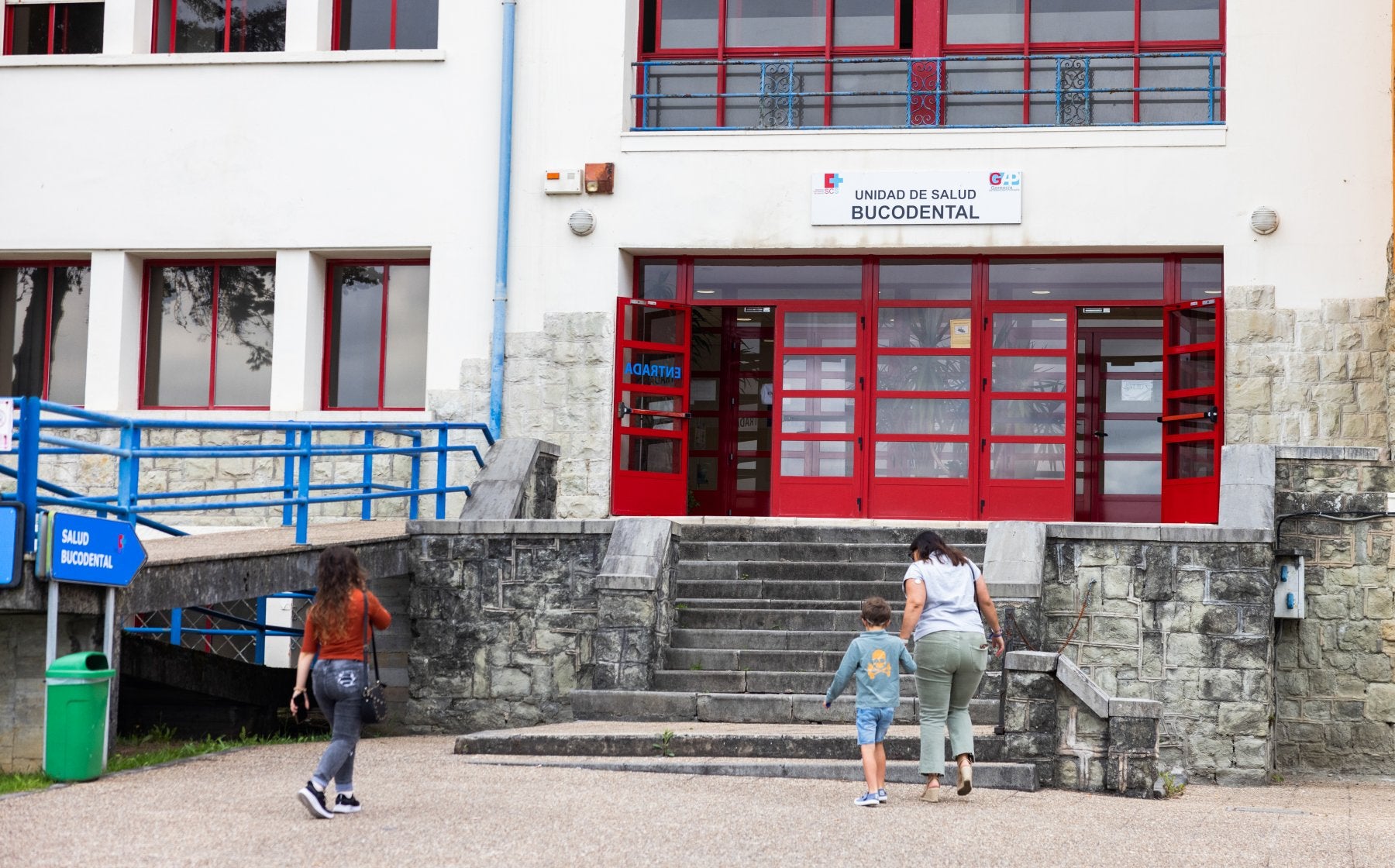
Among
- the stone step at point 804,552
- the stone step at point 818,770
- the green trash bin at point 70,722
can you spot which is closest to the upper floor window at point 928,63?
the stone step at point 804,552

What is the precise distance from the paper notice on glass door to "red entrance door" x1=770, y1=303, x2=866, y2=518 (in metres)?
0.91

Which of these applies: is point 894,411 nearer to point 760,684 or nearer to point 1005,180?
point 1005,180

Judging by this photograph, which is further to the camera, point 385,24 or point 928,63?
point 385,24

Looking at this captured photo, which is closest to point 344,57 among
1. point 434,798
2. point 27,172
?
point 27,172

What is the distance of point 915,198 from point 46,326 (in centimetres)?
937

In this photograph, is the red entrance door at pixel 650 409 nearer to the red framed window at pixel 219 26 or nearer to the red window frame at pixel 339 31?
the red window frame at pixel 339 31

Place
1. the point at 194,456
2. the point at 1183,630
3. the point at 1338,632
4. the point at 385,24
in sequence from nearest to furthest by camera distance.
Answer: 1. the point at 194,456
2. the point at 1183,630
3. the point at 1338,632
4. the point at 385,24

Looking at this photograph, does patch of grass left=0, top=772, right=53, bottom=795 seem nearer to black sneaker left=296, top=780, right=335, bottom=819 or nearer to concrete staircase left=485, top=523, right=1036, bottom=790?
black sneaker left=296, top=780, right=335, bottom=819

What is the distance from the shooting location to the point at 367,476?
49.0 feet

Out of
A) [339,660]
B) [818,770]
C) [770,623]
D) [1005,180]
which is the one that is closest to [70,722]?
[339,660]

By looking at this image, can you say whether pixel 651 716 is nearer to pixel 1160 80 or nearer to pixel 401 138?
pixel 401 138

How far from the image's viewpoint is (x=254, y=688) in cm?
1443

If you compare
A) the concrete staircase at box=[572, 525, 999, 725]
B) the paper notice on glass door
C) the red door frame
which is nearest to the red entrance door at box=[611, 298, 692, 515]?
the concrete staircase at box=[572, 525, 999, 725]

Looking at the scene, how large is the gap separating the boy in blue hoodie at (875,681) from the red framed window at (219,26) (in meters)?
11.4
